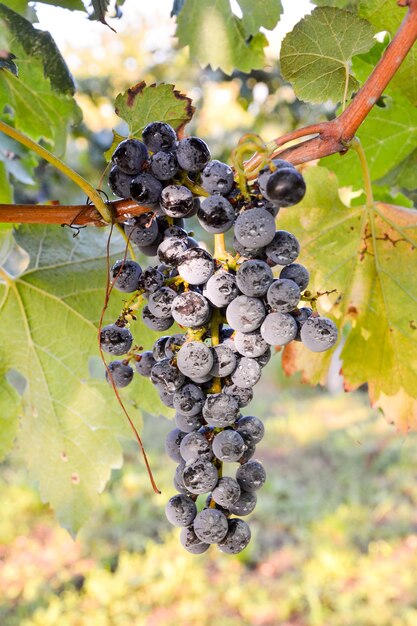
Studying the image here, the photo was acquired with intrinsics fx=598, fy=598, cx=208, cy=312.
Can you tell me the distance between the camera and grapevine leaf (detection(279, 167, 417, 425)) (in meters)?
1.09

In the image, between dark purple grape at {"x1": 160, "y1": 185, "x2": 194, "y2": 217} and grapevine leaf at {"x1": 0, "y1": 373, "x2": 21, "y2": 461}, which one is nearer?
dark purple grape at {"x1": 160, "y1": 185, "x2": 194, "y2": 217}

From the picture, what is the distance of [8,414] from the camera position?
1.27m

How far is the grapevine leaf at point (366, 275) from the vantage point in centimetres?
109

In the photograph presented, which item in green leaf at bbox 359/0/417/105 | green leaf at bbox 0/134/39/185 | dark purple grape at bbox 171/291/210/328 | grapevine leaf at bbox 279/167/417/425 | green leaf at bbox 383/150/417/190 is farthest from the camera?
green leaf at bbox 0/134/39/185

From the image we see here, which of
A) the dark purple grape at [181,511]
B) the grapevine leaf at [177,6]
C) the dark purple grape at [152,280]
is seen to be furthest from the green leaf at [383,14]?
the dark purple grape at [181,511]

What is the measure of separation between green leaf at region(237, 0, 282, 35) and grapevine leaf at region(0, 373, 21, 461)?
906mm

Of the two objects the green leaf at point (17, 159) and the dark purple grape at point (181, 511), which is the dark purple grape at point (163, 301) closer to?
the dark purple grape at point (181, 511)

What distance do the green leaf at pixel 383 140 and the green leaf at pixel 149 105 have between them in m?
0.54

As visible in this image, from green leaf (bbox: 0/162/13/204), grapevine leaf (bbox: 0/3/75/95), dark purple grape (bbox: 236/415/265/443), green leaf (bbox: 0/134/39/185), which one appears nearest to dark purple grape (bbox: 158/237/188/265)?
dark purple grape (bbox: 236/415/265/443)

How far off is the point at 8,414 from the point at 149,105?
0.75 m

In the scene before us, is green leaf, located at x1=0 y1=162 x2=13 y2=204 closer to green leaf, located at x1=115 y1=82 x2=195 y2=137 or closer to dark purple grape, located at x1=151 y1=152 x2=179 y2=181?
green leaf, located at x1=115 y1=82 x2=195 y2=137

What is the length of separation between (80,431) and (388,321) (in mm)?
667

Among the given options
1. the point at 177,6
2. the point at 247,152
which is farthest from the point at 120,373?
the point at 177,6

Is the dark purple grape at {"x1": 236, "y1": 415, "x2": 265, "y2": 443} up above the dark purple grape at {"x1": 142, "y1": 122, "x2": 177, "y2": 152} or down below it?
below
